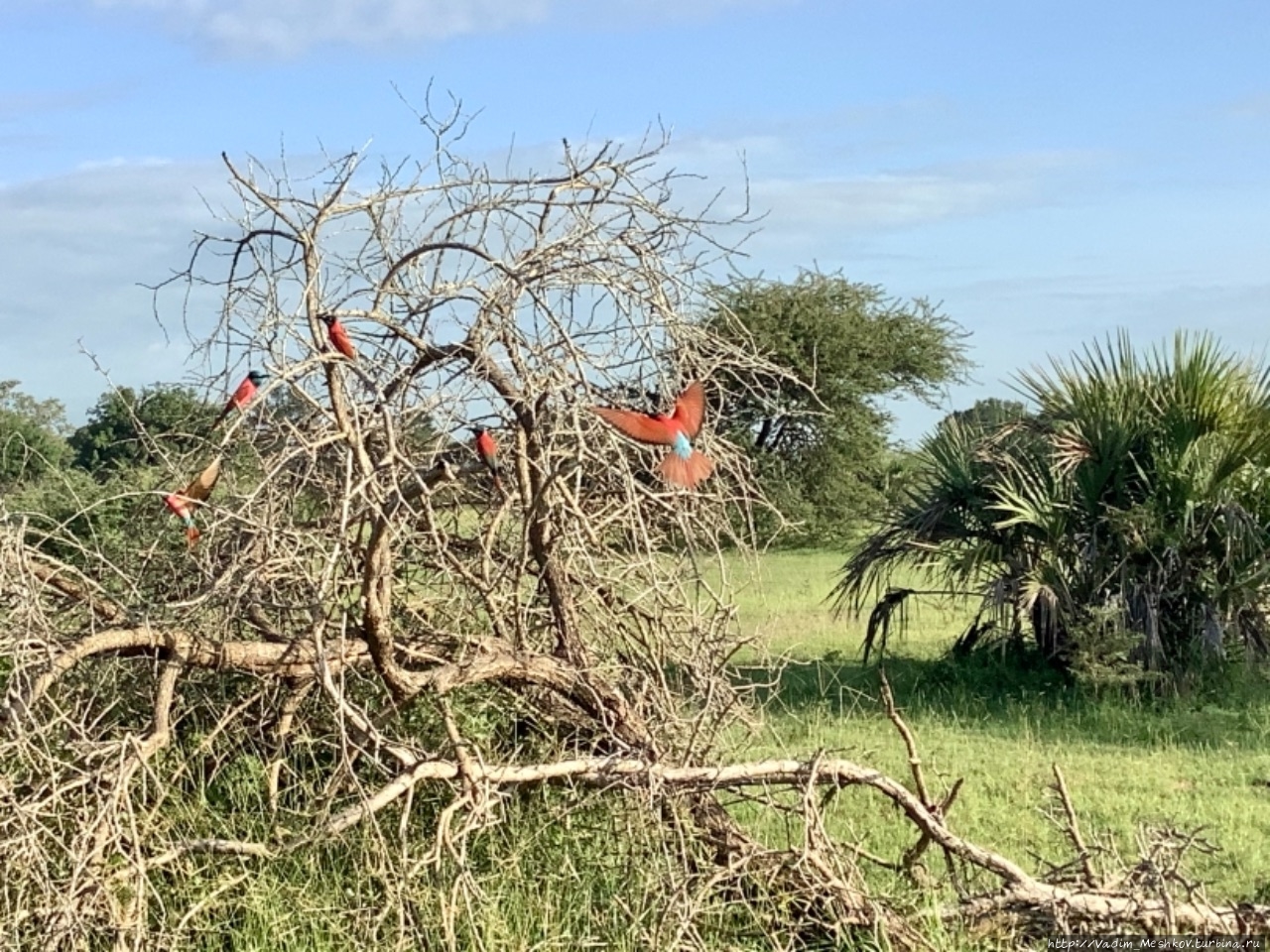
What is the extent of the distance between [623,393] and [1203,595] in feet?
17.6

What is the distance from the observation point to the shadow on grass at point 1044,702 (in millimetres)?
7789

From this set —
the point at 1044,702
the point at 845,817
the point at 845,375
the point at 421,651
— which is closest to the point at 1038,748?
the point at 1044,702

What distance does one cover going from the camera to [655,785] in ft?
13.6

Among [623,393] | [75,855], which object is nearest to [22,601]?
[75,855]

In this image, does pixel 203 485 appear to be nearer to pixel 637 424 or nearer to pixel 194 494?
pixel 194 494

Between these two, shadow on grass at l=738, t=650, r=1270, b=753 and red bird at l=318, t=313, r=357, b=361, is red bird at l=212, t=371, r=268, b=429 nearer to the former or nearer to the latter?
red bird at l=318, t=313, r=357, b=361

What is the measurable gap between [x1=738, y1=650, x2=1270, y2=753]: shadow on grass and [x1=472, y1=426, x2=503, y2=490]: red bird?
10.5 feet

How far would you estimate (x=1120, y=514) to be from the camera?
857 centimetres

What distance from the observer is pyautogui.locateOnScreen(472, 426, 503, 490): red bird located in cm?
423

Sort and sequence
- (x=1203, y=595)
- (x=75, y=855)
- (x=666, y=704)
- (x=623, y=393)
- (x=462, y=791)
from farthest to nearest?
(x=1203, y=595), (x=666, y=704), (x=623, y=393), (x=462, y=791), (x=75, y=855)

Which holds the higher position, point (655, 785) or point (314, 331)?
point (314, 331)

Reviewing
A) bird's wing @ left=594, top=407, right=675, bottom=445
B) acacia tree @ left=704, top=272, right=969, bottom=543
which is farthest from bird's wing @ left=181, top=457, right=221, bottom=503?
acacia tree @ left=704, top=272, right=969, bottom=543

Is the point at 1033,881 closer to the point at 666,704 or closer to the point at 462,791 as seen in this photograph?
the point at 666,704

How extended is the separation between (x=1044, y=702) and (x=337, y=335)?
19.2ft
